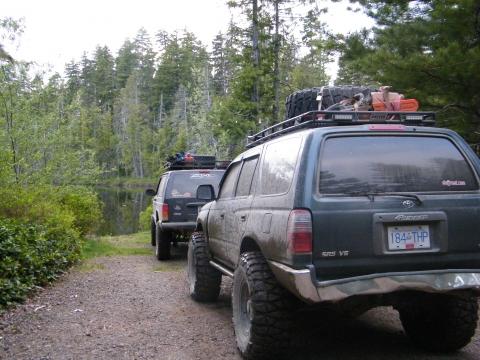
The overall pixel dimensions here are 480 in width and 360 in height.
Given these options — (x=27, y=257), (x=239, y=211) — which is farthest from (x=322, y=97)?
(x=27, y=257)

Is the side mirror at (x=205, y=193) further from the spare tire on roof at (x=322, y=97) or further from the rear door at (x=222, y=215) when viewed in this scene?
the spare tire on roof at (x=322, y=97)

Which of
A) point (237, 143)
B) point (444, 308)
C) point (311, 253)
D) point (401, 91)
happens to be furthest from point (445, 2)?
point (237, 143)

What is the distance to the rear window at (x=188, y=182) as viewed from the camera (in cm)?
1074

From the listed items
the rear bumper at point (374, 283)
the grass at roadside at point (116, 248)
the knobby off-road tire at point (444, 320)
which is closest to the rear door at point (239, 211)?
the rear bumper at point (374, 283)

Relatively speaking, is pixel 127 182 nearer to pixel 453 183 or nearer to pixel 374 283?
pixel 453 183

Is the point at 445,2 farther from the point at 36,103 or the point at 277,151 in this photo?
the point at 36,103

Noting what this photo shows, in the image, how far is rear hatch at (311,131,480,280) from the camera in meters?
3.89

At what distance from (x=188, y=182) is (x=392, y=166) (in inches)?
279

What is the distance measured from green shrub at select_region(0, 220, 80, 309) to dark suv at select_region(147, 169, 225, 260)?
6.47 feet

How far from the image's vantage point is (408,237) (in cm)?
400

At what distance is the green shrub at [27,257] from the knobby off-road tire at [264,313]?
11.4 ft

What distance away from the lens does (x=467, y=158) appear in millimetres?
4352

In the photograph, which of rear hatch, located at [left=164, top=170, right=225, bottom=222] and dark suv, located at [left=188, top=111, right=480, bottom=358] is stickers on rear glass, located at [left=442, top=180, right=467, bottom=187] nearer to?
dark suv, located at [left=188, top=111, right=480, bottom=358]

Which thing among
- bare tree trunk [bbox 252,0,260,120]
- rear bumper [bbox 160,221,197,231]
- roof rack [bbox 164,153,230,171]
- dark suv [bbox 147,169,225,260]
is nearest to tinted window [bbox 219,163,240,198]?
dark suv [bbox 147,169,225,260]
